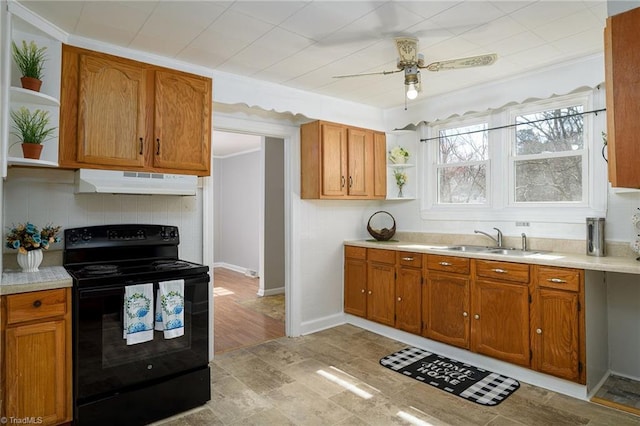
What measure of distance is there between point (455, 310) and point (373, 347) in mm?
864

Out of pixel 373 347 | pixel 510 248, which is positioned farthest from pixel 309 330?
pixel 510 248

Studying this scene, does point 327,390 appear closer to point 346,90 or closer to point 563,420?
point 563,420

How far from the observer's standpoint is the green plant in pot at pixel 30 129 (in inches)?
86.9

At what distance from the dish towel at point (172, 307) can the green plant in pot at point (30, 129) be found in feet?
3.57

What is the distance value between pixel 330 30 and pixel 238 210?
5679 millimetres

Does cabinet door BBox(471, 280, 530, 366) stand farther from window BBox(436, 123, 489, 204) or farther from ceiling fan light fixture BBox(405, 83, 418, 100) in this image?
ceiling fan light fixture BBox(405, 83, 418, 100)

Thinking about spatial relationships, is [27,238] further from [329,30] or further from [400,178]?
[400,178]

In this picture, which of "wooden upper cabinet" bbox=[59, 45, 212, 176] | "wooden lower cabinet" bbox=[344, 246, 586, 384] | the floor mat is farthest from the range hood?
the floor mat

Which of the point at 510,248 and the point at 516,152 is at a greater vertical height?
the point at 516,152

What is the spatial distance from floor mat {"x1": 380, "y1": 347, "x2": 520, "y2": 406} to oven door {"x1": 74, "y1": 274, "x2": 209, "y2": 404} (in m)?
1.71

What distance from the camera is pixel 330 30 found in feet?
8.17

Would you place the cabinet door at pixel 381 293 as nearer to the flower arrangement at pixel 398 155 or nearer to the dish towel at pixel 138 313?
the flower arrangement at pixel 398 155

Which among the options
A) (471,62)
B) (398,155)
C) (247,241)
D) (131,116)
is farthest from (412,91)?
(247,241)

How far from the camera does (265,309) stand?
4922 mm
